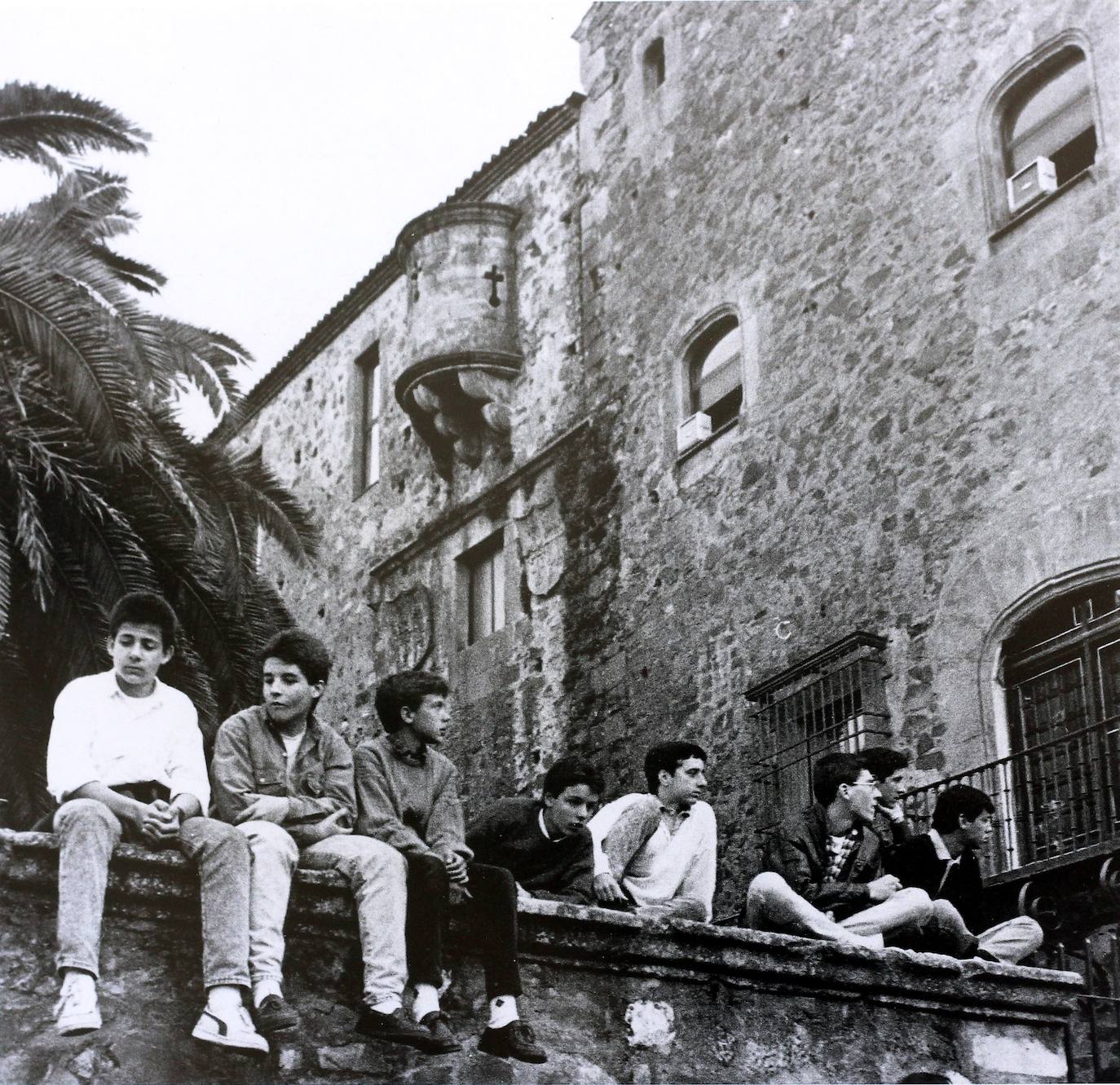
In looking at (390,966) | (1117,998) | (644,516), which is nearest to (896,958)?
(1117,998)

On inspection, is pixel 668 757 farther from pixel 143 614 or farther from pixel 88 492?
pixel 88 492

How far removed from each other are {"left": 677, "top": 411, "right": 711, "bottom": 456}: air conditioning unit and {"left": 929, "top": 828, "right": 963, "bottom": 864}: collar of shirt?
7516mm

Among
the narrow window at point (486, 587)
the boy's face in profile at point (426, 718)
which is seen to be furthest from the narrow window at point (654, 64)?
the boy's face in profile at point (426, 718)

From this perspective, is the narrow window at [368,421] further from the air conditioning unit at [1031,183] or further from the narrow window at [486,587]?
the air conditioning unit at [1031,183]

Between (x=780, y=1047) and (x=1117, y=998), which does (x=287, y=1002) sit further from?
(x=1117, y=998)

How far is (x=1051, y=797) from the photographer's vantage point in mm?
11508

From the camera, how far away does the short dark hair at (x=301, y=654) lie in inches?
260

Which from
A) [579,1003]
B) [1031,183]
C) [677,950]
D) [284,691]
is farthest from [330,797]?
[1031,183]

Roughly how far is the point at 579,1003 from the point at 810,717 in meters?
7.25

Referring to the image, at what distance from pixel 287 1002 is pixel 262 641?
271 inches

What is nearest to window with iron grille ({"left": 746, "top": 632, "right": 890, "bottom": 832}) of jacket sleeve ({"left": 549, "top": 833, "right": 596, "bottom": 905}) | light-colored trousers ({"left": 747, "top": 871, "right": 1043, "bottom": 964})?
light-colored trousers ({"left": 747, "top": 871, "right": 1043, "bottom": 964})

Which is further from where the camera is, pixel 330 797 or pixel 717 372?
pixel 717 372

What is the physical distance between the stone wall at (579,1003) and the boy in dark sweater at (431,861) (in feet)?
0.57

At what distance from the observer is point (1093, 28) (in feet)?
41.5
